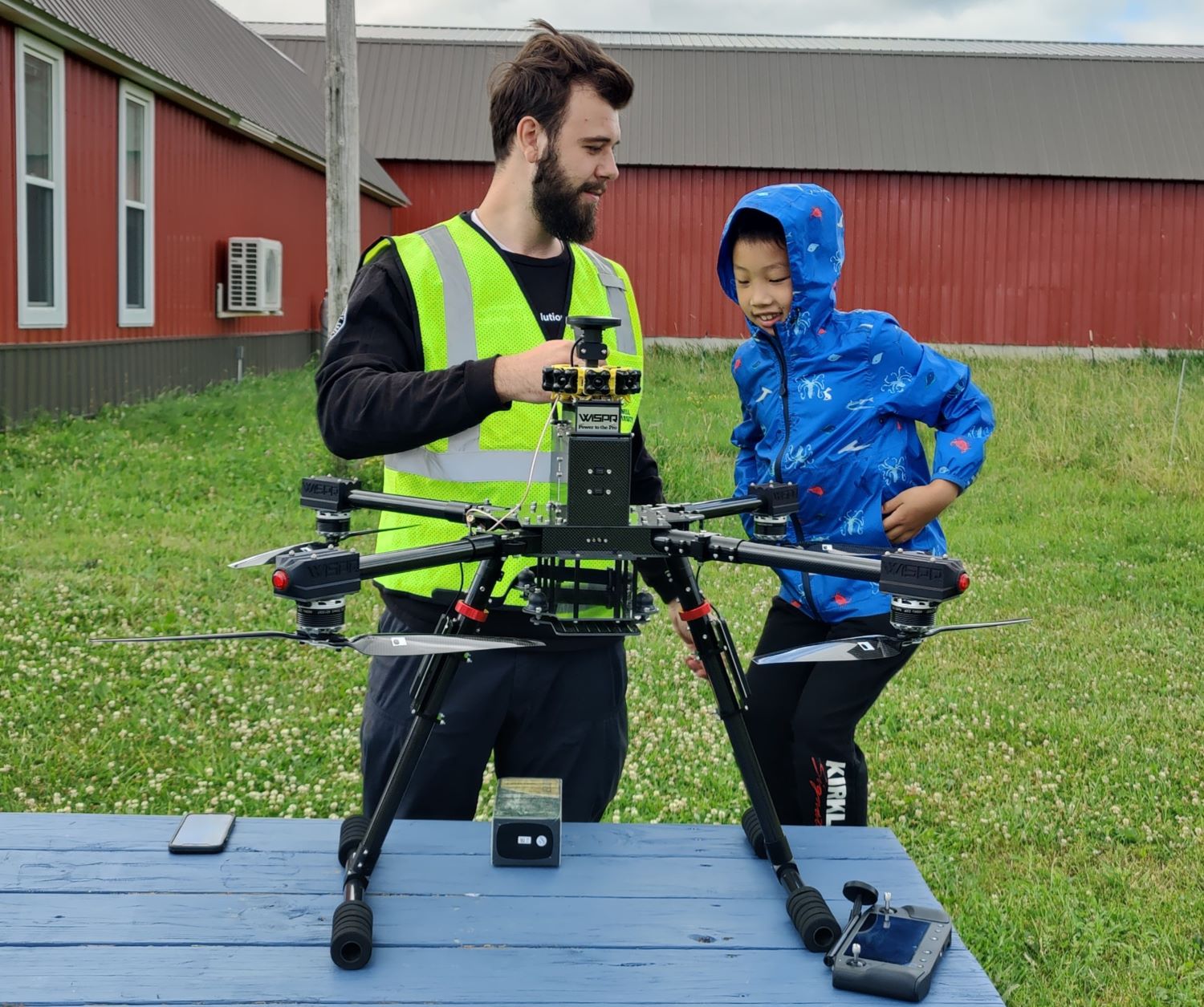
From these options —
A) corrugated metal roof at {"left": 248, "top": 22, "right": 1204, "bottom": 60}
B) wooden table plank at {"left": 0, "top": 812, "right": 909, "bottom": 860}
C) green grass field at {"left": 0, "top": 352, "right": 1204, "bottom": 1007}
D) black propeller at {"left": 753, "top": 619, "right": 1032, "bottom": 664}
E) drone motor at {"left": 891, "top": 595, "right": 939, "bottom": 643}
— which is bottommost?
green grass field at {"left": 0, "top": 352, "right": 1204, "bottom": 1007}

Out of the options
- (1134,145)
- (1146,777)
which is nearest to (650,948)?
(1146,777)

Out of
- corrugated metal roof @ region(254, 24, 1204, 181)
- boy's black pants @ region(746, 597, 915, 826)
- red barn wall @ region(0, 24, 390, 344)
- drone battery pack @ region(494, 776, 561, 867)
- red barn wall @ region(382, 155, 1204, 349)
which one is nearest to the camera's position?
drone battery pack @ region(494, 776, 561, 867)

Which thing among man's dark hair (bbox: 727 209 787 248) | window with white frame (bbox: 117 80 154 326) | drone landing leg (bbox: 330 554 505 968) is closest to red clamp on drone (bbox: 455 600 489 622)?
drone landing leg (bbox: 330 554 505 968)

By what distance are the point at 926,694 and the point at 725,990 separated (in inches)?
171

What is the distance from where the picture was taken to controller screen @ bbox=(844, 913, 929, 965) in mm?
2223

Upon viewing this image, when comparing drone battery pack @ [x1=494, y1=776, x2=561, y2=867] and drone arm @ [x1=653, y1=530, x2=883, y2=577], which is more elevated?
drone arm @ [x1=653, y1=530, x2=883, y2=577]

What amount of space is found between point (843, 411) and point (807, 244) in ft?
1.51

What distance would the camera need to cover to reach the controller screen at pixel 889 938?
2.22m

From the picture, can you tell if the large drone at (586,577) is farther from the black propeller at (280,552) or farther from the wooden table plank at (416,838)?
the wooden table plank at (416,838)

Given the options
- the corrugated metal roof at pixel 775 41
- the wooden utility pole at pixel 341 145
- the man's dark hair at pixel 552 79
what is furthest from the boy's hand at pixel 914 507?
the corrugated metal roof at pixel 775 41

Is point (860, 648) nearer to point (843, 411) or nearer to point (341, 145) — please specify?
point (843, 411)

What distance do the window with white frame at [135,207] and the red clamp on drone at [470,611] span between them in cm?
1246

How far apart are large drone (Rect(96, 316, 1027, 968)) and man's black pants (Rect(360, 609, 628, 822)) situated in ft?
1.71

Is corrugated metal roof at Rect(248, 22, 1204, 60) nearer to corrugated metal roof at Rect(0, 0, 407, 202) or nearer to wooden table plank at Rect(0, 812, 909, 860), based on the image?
corrugated metal roof at Rect(0, 0, 407, 202)
